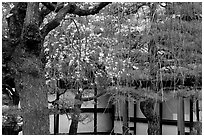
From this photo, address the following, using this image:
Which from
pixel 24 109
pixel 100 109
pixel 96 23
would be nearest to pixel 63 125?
pixel 100 109

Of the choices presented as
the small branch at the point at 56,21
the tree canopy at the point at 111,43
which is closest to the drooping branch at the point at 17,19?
the tree canopy at the point at 111,43

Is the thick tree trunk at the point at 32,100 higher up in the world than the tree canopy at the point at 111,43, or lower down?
lower down

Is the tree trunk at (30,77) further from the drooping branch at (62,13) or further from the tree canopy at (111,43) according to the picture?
the drooping branch at (62,13)

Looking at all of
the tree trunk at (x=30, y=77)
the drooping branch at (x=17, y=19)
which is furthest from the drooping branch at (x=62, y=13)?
the drooping branch at (x=17, y=19)

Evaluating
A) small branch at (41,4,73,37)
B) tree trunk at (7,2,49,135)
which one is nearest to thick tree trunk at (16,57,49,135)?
tree trunk at (7,2,49,135)

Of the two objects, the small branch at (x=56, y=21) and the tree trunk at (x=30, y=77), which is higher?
the small branch at (x=56, y=21)

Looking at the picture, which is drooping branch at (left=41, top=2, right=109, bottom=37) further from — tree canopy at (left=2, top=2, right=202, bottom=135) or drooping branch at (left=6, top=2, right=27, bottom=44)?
drooping branch at (left=6, top=2, right=27, bottom=44)

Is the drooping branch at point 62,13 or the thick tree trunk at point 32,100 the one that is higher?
the drooping branch at point 62,13

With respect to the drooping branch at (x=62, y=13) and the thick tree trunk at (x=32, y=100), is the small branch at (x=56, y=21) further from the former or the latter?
the thick tree trunk at (x=32, y=100)

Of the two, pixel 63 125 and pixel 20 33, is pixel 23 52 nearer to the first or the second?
pixel 20 33

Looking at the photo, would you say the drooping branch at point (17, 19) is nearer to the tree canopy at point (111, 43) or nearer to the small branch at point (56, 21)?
the tree canopy at point (111, 43)

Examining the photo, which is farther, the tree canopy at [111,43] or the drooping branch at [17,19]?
the drooping branch at [17,19]

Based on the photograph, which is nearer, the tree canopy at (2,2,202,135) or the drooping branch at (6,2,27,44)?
the tree canopy at (2,2,202,135)

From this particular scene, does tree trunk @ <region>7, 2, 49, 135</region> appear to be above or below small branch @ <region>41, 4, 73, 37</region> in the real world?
below
